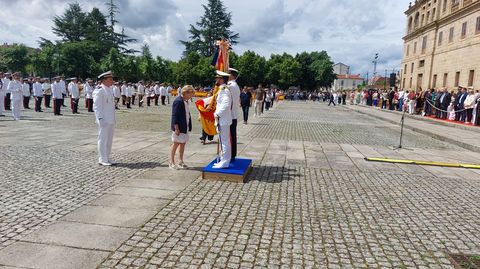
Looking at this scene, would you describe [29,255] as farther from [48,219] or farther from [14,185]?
[14,185]

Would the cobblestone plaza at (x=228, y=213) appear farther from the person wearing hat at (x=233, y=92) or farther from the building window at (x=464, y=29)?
the building window at (x=464, y=29)

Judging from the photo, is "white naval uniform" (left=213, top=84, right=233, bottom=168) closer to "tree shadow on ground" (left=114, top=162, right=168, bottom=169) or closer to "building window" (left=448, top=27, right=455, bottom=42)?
"tree shadow on ground" (left=114, top=162, right=168, bottom=169)

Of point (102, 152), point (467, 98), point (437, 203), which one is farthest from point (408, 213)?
point (467, 98)

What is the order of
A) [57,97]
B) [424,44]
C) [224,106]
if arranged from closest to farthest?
[224,106], [57,97], [424,44]

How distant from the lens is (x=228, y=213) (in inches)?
191

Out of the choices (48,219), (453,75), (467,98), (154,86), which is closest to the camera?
(48,219)

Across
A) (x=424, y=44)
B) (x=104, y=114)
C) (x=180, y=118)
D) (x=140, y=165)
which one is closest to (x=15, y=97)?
(x=104, y=114)

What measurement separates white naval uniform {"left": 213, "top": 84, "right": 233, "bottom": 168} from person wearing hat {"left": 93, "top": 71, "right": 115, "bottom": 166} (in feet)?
8.05

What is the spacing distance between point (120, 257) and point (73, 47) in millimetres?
63763

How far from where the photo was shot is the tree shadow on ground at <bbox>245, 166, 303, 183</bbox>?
684 cm

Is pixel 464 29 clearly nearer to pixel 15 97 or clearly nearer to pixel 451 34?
pixel 451 34

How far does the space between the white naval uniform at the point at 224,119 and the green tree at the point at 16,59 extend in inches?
2351

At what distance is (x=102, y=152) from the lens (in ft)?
24.5

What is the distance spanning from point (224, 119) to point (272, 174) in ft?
5.28
